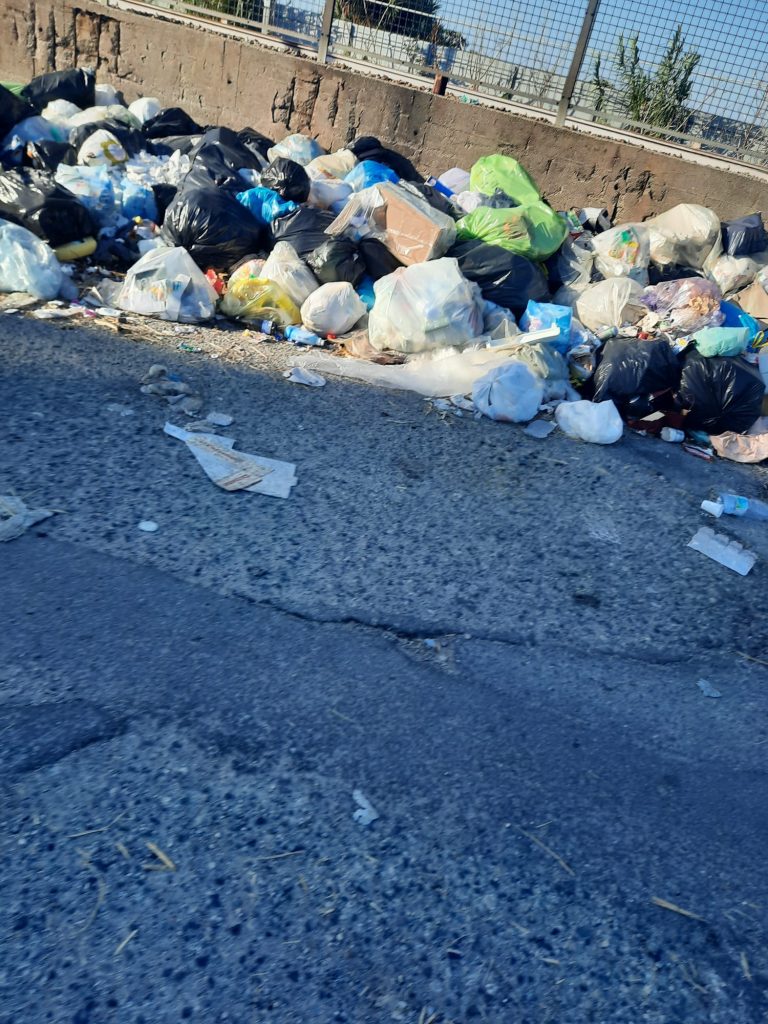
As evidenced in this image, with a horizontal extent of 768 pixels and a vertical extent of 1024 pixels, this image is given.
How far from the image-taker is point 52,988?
135 centimetres

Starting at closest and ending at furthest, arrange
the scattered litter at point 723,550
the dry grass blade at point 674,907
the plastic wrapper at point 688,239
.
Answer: the dry grass blade at point 674,907, the scattered litter at point 723,550, the plastic wrapper at point 688,239

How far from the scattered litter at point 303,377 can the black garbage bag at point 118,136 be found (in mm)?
2947

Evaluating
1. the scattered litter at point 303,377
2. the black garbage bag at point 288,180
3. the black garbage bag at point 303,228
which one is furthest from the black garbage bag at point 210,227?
the scattered litter at point 303,377

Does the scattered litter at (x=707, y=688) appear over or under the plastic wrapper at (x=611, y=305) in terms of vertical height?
under

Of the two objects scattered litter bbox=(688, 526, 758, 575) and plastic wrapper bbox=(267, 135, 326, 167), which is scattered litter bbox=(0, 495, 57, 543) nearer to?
scattered litter bbox=(688, 526, 758, 575)

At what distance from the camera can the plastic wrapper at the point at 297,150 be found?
5977mm

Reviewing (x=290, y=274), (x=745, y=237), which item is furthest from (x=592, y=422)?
(x=745, y=237)

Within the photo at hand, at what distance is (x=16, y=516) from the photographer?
7.95ft

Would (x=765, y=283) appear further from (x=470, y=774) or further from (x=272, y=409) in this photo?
(x=470, y=774)

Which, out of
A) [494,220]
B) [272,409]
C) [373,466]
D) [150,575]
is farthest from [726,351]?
[150,575]

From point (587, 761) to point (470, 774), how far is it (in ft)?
1.17

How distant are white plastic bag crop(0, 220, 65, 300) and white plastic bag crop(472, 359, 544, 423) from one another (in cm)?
244

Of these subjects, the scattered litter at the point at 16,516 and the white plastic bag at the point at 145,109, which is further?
the white plastic bag at the point at 145,109

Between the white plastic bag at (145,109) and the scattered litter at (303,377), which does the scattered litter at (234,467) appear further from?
the white plastic bag at (145,109)
